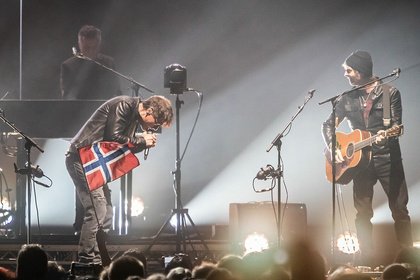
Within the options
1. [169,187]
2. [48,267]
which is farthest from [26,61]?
[48,267]

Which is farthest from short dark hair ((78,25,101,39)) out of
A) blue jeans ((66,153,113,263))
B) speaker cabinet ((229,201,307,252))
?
speaker cabinet ((229,201,307,252))

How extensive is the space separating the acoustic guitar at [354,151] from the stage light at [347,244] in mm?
1105

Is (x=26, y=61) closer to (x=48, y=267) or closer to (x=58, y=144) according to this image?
(x=58, y=144)

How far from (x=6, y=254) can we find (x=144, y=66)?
4958mm

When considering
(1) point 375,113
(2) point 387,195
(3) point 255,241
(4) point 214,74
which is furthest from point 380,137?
(4) point 214,74

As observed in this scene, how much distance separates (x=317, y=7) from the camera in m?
13.9

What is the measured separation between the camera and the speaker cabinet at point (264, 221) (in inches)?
432

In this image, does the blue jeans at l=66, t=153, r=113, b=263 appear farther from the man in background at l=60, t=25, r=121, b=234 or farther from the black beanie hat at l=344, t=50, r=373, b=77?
the black beanie hat at l=344, t=50, r=373, b=77

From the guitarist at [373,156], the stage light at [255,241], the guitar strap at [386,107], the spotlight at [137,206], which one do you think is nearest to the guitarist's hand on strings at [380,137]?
the guitarist at [373,156]

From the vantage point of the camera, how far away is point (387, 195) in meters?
10.1

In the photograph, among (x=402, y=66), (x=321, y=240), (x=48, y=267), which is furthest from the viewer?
(x=402, y=66)

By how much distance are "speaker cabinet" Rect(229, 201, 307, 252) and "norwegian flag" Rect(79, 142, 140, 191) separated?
198cm

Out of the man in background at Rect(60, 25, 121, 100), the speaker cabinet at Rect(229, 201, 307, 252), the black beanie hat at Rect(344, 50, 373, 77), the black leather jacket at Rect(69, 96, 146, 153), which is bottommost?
the speaker cabinet at Rect(229, 201, 307, 252)

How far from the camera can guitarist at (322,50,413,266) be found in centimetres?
1001
